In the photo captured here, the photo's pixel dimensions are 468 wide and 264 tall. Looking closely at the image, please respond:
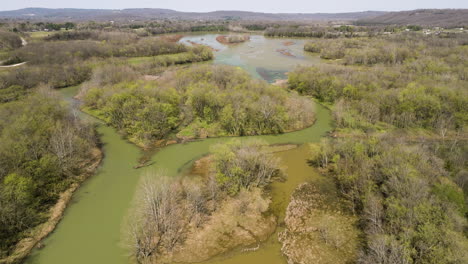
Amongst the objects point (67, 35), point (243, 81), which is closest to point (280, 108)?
point (243, 81)

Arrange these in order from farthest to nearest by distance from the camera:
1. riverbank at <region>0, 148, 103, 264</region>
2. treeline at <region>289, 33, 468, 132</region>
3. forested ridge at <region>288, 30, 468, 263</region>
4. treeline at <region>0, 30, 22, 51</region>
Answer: treeline at <region>0, 30, 22, 51</region>, treeline at <region>289, 33, 468, 132</region>, riverbank at <region>0, 148, 103, 264</region>, forested ridge at <region>288, 30, 468, 263</region>

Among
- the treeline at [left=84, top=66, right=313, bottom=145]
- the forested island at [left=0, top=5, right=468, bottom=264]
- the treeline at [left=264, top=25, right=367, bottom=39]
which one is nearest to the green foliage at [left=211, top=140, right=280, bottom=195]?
the forested island at [left=0, top=5, right=468, bottom=264]

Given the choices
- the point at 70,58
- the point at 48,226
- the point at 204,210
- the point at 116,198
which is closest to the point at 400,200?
the point at 204,210

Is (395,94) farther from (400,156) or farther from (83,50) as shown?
(83,50)

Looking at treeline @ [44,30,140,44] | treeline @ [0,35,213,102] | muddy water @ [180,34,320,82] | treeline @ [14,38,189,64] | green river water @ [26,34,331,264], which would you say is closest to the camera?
green river water @ [26,34,331,264]

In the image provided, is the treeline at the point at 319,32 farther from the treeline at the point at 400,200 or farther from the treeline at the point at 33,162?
the treeline at the point at 33,162

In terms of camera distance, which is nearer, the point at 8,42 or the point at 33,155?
the point at 33,155

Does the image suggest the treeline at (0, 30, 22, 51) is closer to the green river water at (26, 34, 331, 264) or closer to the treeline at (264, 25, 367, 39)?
the green river water at (26, 34, 331, 264)
